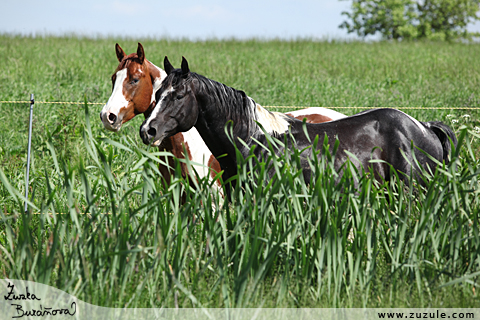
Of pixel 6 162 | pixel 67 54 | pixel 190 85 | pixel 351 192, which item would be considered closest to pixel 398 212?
pixel 351 192

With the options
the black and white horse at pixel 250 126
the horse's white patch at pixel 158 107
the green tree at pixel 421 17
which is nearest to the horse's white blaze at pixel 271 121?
the black and white horse at pixel 250 126

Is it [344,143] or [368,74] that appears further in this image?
[368,74]

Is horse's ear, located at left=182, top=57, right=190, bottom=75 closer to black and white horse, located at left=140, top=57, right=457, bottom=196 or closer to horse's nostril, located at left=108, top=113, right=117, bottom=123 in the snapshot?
black and white horse, located at left=140, top=57, right=457, bottom=196

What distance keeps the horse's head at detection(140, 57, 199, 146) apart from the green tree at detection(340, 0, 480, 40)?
99.7ft

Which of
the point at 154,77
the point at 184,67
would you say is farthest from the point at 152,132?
the point at 154,77

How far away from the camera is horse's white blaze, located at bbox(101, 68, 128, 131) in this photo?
322 centimetres

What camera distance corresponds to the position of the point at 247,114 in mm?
2898

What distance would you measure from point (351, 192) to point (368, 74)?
9314mm

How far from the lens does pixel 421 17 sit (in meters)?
30.8

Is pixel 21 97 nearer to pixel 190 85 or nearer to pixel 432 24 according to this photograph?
pixel 190 85

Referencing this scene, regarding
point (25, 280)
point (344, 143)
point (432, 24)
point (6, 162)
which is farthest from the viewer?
point (432, 24)

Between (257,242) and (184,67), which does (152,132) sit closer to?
(184,67)

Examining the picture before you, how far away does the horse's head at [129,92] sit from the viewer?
327cm

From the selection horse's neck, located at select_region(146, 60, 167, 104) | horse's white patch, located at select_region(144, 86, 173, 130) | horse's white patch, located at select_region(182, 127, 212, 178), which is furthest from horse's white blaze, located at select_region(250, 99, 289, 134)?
horse's neck, located at select_region(146, 60, 167, 104)
